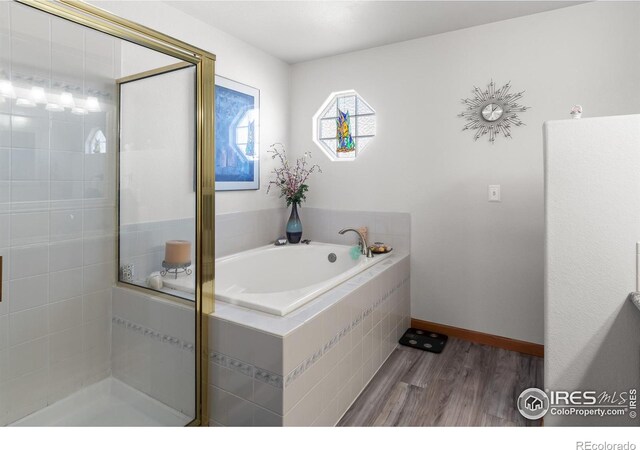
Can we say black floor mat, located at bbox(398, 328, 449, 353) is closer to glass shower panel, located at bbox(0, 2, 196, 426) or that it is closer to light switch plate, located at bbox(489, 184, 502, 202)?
light switch plate, located at bbox(489, 184, 502, 202)

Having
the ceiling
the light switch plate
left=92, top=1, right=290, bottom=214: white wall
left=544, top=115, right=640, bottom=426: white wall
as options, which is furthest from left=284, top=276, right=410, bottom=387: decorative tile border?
the ceiling

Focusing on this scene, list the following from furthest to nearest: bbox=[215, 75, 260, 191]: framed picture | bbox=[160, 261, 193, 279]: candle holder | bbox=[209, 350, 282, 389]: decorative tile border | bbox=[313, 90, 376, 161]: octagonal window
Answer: bbox=[313, 90, 376, 161]: octagonal window
bbox=[215, 75, 260, 191]: framed picture
bbox=[160, 261, 193, 279]: candle holder
bbox=[209, 350, 282, 389]: decorative tile border

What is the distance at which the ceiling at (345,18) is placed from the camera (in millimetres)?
2343

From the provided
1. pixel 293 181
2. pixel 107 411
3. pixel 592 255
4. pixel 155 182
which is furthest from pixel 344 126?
pixel 107 411

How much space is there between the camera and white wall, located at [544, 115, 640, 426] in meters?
1.46

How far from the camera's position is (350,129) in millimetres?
3205

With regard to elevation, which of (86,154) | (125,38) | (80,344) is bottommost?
(80,344)

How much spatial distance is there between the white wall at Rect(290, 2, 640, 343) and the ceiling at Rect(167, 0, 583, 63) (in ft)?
0.39

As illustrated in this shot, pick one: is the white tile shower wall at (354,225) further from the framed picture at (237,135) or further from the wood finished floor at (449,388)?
the wood finished floor at (449,388)

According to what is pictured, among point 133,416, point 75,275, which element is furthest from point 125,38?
point 133,416

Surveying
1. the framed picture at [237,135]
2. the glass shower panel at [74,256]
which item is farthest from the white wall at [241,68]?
the glass shower panel at [74,256]

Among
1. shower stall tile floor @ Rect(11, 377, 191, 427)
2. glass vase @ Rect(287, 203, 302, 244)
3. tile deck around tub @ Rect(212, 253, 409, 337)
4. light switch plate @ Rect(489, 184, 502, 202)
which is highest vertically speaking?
light switch plate @ Rect(489, 184, 502, 202)
